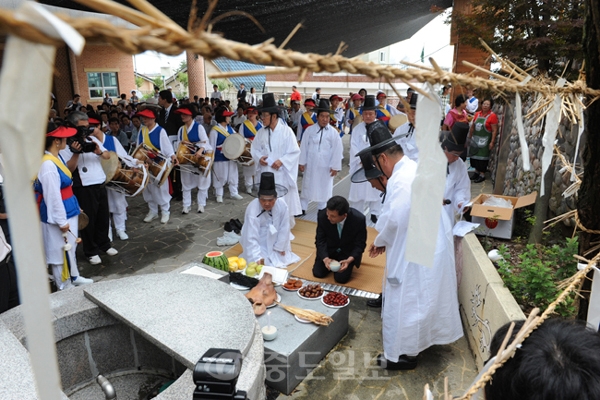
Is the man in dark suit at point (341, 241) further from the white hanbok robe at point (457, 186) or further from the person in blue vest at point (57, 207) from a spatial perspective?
the person in blue vest at point (57, 207)

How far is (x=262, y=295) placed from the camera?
4449 mm

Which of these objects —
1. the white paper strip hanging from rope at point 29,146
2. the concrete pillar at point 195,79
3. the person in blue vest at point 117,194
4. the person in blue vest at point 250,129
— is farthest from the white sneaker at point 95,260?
the concrete pillar at point 195,79

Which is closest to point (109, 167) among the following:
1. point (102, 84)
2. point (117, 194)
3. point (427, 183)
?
point (117, 194)

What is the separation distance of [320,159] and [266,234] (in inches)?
132

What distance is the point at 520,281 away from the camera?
→ 4.07 metres

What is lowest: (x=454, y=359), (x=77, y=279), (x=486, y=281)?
(x=454, y=359)

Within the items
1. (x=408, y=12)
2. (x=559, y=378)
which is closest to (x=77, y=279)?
(x=559, y=378)

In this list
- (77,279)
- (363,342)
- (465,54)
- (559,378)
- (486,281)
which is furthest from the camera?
(465,54)

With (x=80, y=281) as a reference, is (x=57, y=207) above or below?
above

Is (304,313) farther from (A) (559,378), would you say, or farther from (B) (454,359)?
(A) (559,378)

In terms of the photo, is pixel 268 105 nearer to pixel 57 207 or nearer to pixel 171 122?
pixel 171 122

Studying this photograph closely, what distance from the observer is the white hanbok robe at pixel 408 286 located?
3920mm

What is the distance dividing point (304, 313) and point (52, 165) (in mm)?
3304

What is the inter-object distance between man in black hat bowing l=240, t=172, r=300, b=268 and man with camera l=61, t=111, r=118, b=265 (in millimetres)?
2415
